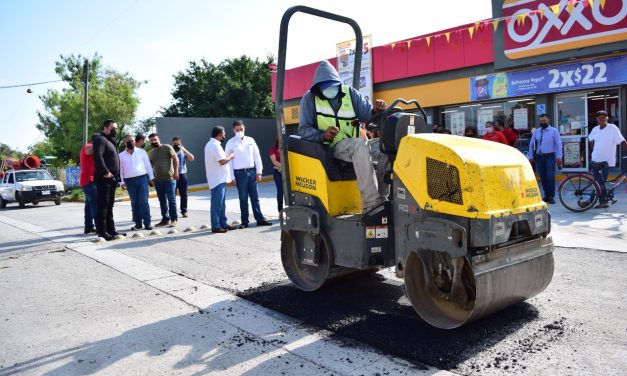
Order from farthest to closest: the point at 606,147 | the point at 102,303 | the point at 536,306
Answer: the point at 606,147 < the point at 102,303 < the point at 536,306

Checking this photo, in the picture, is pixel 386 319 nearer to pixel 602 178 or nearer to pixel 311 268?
pixel 311 268

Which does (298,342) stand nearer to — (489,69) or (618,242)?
(618,242)

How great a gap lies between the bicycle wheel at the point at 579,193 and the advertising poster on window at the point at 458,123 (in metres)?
7.75

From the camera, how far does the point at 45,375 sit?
133 inches

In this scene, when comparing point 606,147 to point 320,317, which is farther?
point 606,147

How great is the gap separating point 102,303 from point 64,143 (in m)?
38.2

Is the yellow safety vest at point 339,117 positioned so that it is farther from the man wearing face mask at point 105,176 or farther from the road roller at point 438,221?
the man wearing face mask at point 105,176

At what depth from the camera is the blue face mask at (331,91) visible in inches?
189

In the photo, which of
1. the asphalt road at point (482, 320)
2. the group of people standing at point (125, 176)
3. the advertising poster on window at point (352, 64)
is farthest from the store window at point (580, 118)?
the group of people standing at point (125, 176)

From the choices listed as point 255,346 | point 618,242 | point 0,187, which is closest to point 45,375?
point 255,346

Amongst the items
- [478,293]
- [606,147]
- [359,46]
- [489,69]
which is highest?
[489,69]

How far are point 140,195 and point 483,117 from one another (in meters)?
11.3

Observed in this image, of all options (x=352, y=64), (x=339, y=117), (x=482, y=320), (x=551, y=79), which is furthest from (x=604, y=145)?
(x=352, y=64)

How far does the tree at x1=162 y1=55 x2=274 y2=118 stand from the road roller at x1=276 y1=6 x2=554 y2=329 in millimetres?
36162
